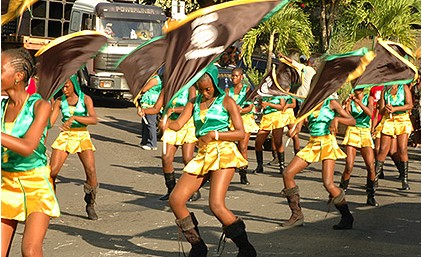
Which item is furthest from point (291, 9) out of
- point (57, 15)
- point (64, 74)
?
point (64, 74)

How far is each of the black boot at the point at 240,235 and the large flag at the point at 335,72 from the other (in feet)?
4.38

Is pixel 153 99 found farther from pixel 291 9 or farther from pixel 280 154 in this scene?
pixel 291 9

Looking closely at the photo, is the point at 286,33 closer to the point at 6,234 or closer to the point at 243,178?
the point at 243,178

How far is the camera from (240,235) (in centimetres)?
800

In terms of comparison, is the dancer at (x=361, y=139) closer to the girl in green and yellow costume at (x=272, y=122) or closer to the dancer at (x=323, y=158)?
the dancer at (x=323, y=158)

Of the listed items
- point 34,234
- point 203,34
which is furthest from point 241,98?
point 34,234

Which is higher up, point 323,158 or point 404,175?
point 323,158

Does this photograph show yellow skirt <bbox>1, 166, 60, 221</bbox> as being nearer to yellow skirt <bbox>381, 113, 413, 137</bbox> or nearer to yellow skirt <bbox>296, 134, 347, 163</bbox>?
yellow skirt <bbox>296, 134, 347, 163</bbox>

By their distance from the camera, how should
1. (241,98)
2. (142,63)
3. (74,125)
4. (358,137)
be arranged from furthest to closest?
(241,98) < (358,137) < (74,125) < (142,63)

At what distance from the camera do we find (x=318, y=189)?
13938 mm

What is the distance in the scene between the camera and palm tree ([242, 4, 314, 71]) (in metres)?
24.7

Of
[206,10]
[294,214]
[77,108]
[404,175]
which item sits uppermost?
[206,10]

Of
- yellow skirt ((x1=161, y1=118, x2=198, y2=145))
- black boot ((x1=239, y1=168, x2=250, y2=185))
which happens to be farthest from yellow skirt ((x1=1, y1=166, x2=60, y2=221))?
black boot ((x1=239, y1=168, x2=250, y2=185))

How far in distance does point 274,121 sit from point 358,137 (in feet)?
11.9
